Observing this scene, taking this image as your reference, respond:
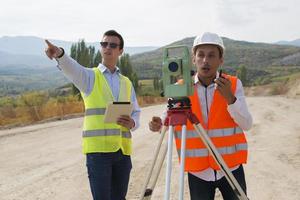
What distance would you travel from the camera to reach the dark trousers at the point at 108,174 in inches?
116

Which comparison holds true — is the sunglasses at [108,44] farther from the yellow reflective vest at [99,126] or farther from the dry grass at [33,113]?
the dry grass at [33,113]

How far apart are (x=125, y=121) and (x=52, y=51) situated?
0.75 metres

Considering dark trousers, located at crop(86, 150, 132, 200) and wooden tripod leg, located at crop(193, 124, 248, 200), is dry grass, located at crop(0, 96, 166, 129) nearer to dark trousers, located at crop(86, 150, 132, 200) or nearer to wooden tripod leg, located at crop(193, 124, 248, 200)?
dark trousers, located at crop(86, 150, 132, 200)

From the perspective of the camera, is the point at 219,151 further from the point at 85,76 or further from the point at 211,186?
the point at 85,76

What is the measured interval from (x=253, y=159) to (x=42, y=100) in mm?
16046

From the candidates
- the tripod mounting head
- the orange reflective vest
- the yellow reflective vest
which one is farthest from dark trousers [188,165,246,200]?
the yellow reflective vest

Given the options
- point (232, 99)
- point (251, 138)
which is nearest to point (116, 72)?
point (232, 99)

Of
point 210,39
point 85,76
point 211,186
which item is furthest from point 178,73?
point 85,76

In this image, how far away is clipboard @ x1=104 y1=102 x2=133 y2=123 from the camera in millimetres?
2838

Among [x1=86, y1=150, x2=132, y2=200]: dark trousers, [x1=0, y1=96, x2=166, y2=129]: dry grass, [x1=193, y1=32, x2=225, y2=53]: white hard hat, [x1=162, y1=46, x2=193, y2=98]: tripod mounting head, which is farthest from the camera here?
[x1=0, y1=96, x2=166, y2=129]: dry grass

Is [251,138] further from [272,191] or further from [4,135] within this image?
[4,135]

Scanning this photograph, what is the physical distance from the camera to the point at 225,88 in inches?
88.3

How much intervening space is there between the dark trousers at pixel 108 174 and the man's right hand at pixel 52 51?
0.78 metres

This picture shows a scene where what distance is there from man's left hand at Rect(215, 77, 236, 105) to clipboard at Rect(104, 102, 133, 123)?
0.83m
